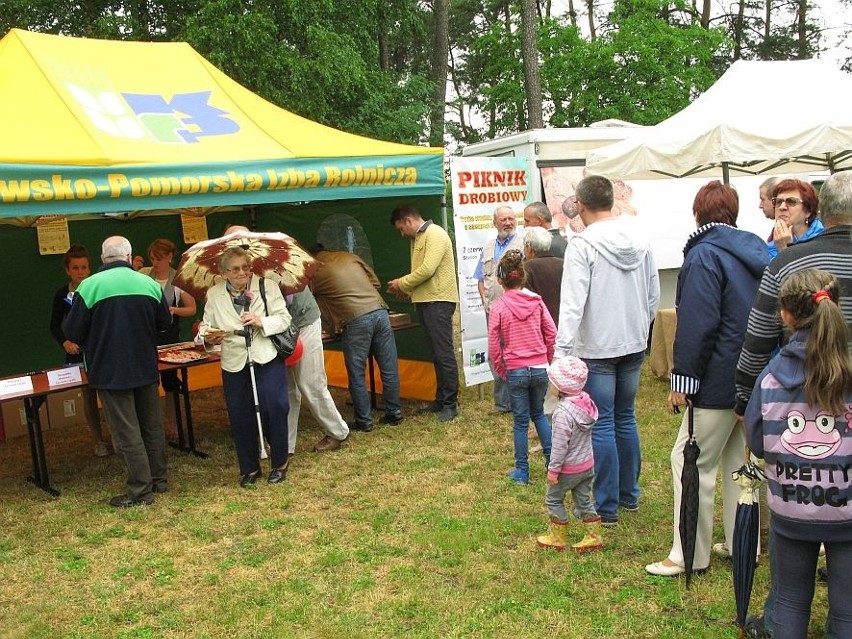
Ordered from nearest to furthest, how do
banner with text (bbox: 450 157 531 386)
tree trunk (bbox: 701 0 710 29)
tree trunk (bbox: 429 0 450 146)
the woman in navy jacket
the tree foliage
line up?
the woman in navy jacket, banner with text (bbox: 450 157 531 386), the tree foliage, tree trunk (bbox: 429 0 450 146), tree trunk (bbox: 701 0 710 29)

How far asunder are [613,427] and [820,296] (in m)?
1.81

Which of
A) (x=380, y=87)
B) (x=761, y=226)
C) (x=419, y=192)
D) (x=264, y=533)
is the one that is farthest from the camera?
(x=380, y=87)

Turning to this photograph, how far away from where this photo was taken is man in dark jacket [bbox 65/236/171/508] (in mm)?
5184

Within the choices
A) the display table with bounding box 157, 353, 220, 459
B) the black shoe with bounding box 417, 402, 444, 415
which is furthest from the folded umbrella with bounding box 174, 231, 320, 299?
the black shoe with bounding box 417, 402, 444, 415

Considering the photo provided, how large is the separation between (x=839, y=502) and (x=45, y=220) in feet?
25.2

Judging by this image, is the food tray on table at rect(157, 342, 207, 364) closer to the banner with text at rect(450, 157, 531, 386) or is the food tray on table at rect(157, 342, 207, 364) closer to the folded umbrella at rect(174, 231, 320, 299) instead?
the folded umbrella at rect(174, 231, 320, 299)

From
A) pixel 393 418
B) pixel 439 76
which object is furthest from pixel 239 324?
pixel 439 76

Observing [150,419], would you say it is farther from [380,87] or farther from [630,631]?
[380,87]

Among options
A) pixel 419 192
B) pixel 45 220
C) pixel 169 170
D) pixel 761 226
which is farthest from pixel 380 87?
pixel 169 170

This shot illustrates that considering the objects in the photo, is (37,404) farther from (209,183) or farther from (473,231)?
(473,231)

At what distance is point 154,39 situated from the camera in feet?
52.3

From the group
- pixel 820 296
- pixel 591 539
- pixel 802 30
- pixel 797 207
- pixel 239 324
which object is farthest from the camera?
pixel 802 30

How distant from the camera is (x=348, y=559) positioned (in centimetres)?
428

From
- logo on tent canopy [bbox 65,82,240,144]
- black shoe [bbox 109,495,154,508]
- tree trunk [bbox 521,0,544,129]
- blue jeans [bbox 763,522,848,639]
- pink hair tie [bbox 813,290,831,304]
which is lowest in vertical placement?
black shoe [bbox 109,495,154,508]
